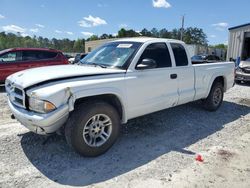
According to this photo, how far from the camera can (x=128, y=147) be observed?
4477 millimetres

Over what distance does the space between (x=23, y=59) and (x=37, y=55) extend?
618 millimetres

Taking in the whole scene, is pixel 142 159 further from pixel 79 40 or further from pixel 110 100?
pixel 79 40

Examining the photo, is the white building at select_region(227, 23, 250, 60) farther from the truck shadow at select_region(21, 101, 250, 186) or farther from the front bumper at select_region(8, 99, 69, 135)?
the front bumper at select_region(8, 99, 69, 135)

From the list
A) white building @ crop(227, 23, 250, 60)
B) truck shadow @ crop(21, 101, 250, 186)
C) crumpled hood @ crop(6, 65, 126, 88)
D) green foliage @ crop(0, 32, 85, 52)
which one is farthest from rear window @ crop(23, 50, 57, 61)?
green foliage @ crop(0, 32, 85, 52)

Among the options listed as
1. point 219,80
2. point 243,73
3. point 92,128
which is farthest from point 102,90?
point 243,73

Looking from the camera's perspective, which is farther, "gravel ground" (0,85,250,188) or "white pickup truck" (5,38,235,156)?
"white pickup truck" (5,38,235,156)

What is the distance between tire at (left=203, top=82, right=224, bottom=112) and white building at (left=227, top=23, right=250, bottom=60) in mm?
15179

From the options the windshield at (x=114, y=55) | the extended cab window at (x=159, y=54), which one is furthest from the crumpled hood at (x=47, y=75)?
the extended cab window at (x=159, y=54)

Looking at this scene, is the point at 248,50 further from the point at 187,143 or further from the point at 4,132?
the point at 4,132

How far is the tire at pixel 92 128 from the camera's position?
12.2 ft

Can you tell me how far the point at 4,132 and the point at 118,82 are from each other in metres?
2.57

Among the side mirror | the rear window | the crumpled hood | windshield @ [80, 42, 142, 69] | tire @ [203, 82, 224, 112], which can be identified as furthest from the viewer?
the rear window

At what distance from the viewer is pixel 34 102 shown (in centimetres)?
355

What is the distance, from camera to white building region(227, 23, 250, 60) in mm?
20016
